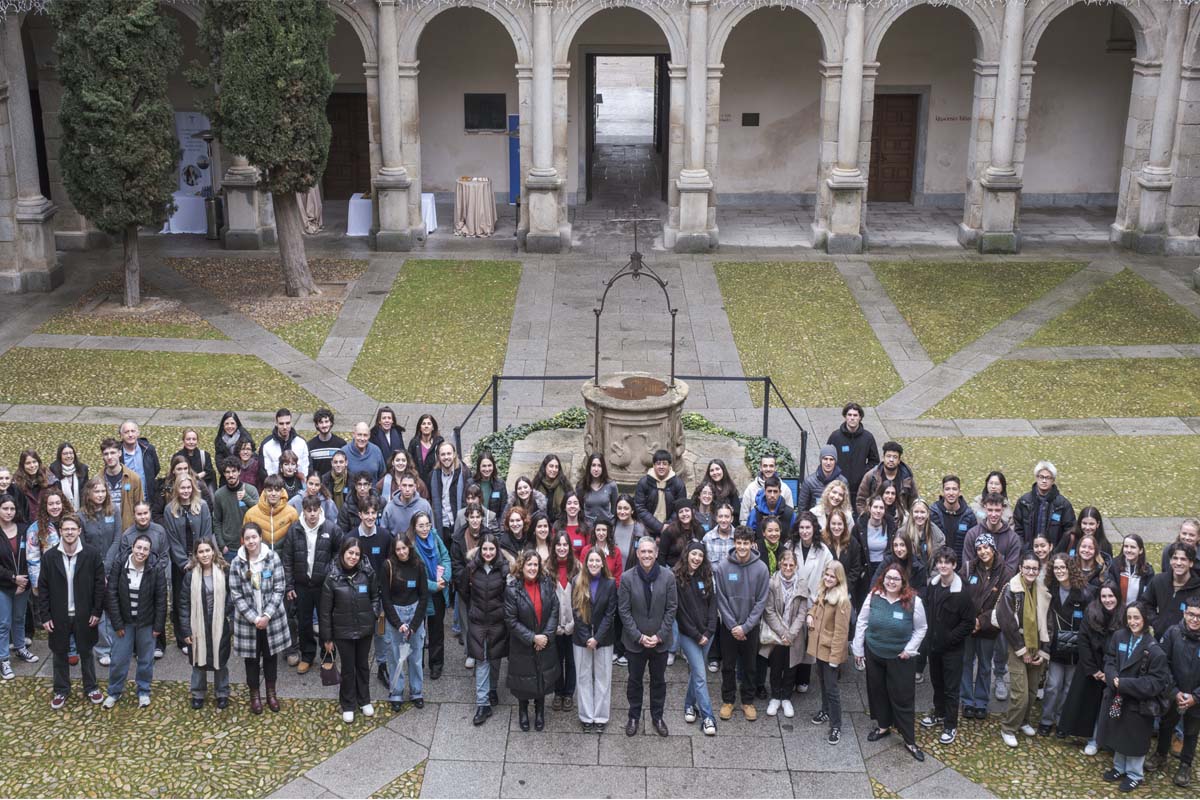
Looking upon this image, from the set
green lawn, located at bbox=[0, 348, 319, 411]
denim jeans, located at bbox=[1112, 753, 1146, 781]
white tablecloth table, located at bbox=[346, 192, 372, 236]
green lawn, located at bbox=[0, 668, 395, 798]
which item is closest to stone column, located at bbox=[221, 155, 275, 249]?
white tablecloth table, located at bbox=[346, 192, 372, 236]

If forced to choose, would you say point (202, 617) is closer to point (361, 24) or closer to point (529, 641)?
point (529, 641)

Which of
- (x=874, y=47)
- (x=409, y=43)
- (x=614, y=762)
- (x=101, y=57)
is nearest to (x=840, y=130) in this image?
(x=874, y=47)

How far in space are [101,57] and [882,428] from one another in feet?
Answer: 40.9

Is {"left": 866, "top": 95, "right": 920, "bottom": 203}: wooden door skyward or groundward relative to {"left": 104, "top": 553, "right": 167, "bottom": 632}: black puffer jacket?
skyward

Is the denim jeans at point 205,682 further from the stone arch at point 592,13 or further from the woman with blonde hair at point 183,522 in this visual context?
the stone arch at point 592,13

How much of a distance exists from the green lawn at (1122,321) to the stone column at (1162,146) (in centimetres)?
260

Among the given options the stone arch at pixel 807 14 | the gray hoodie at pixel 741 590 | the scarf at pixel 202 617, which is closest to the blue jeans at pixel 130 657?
the scarf at pixel 202 617

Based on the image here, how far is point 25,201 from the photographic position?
23312mm

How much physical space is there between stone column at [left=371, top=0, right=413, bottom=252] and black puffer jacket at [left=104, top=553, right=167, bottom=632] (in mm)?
15857

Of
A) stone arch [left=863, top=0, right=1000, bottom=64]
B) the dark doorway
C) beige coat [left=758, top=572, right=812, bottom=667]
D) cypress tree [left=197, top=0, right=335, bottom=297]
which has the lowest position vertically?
beige coat [left=758, top=572, right=812, bottom=667]

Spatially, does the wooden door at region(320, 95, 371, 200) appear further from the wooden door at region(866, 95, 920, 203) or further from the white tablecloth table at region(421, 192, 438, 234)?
the wooden door at region(866, 95, 920, 203)

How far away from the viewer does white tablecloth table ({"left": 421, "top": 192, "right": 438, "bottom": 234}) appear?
2738 cm

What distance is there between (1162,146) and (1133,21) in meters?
2.32

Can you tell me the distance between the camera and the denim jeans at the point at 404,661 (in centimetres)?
1122
